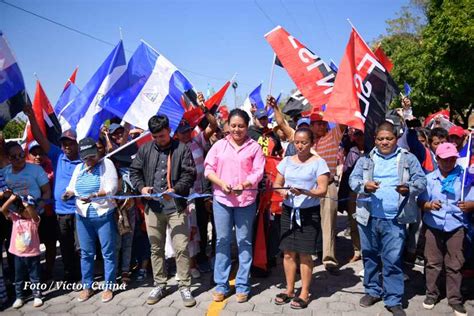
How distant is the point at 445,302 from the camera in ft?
13.4

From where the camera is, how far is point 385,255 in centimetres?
387

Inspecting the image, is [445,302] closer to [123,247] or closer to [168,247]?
[168,247]

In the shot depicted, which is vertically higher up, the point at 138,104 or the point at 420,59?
the point at 420,59

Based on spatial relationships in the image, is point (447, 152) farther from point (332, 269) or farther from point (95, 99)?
point (95, 99)

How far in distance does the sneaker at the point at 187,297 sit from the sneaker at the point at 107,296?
0.86m

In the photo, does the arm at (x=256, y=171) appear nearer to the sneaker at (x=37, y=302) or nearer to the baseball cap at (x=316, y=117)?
the baseball cap at (x=316, y=117)

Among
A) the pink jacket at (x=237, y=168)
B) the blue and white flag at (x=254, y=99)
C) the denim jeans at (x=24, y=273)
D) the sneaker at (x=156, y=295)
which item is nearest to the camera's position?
the pink jacket at (x=237, y=168)

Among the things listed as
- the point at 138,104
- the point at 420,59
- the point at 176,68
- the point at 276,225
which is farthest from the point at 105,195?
the point at 420,59

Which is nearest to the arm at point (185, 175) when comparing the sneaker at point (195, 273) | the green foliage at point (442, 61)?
the sneaker at point (195, 273)

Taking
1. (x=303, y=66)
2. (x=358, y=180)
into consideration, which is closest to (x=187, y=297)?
(x=358, y=180)

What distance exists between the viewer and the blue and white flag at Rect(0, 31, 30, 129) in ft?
13.9

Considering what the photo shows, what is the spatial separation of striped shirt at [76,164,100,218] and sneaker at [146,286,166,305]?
1.14 metres

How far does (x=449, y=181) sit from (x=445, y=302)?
1.41m

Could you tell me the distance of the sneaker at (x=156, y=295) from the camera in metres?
4.18
